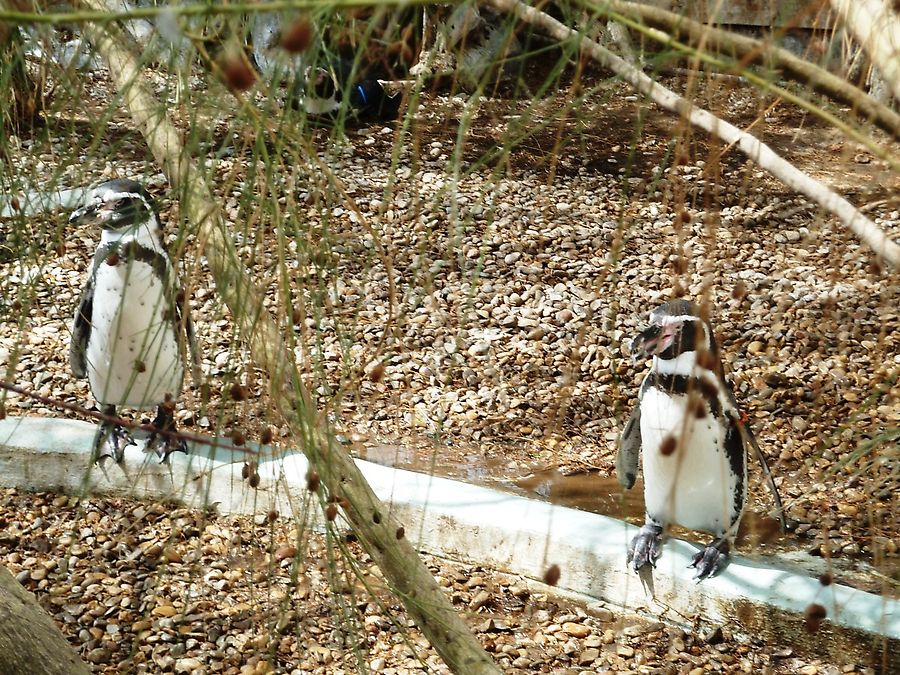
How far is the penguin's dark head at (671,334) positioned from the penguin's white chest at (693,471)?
0.10 m

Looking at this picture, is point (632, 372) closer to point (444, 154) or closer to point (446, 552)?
point (446, 552)

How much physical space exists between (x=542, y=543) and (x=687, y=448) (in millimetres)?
287

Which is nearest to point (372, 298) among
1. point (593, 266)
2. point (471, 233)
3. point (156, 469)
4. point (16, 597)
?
point (471, 233)

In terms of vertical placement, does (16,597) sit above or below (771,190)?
below

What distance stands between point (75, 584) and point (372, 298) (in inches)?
54.5

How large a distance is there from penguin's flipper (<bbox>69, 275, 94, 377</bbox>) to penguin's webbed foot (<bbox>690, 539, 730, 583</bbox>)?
1222 mm

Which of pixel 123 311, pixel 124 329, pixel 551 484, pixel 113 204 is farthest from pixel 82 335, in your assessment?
pixel 551 484

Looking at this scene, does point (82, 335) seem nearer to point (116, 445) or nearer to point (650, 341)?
point (116, 445)

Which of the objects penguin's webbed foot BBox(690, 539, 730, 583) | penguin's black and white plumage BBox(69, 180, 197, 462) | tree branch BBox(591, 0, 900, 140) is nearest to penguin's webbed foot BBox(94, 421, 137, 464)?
penguin's black and white plumage BBox(69, 180, 197, 462)

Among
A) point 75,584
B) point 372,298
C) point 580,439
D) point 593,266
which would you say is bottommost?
point 75,584

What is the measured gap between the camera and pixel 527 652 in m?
1.74

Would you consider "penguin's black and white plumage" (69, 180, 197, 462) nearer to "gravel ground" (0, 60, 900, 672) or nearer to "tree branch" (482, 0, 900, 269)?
"gravel ground" (0, 60, 900, 672)

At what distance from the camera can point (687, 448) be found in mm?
1800

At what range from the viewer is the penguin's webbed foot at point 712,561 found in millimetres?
1729
